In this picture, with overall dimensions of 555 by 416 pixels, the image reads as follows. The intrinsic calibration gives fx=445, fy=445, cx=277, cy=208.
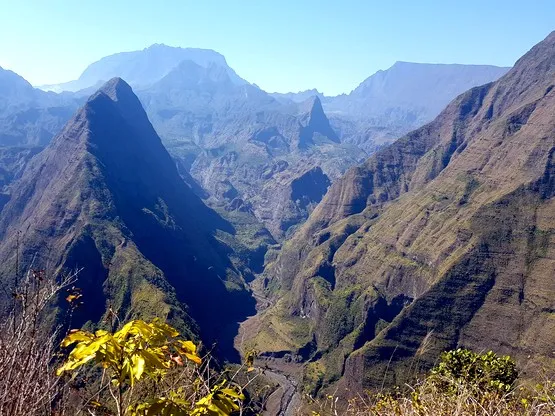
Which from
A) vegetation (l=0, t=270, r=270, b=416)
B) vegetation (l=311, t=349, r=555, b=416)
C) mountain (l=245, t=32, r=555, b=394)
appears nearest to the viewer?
vegetation (l=0, t=270, r=270, b=416)

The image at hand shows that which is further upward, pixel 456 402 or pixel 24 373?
pixel 24 373

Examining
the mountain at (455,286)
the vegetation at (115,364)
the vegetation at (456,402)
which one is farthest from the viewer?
the mountain at (455,286)

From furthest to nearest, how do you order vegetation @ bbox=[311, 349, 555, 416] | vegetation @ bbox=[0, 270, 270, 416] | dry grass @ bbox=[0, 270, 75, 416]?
vegetation @ bbox=[311, 349, 555, 416] → dry grass @ bbox=[0, 270, 75, 416] → vegetation @ bbox=[0, 270, 270, 416]

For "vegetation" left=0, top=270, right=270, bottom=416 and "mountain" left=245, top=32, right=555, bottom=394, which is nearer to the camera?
"vegetation" left=0, top=270, right=270, bottom=416

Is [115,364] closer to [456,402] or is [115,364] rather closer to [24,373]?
[24,373]

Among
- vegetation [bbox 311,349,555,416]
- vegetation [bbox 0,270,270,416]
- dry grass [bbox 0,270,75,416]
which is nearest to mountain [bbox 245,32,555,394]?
vegetation [bbox 311,349,555,416]

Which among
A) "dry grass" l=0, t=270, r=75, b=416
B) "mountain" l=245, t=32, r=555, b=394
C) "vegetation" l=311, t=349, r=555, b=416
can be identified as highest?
"dry grass" l=0, t=270, r=75, b=416

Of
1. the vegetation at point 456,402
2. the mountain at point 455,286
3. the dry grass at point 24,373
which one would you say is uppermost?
the dry grass at point 24,373

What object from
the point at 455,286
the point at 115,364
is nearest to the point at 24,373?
the point at 115,364

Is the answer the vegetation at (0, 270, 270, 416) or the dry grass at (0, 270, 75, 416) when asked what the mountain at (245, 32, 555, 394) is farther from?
the vegetation at (0, 270, 270, 416)

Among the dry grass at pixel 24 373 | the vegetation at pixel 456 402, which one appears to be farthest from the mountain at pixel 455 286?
the dry grass at pixel 24 373

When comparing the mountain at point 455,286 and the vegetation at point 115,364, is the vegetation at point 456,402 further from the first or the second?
the mountain at point 455,286
